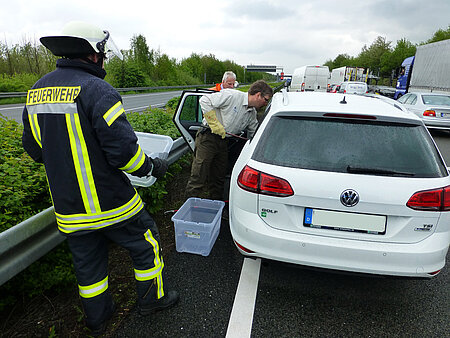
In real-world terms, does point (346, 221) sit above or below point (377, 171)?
below

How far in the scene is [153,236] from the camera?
2.27m

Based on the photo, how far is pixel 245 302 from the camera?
2500mm

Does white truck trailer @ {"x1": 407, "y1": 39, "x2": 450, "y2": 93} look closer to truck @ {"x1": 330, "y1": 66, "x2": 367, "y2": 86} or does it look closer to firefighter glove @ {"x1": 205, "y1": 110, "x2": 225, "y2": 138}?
truck @ {"x1": 330, "y1": 66, "x2": 367, "y2": 86}

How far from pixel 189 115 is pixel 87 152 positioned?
3140 mm

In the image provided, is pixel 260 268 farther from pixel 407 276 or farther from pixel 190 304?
pixel 407 276

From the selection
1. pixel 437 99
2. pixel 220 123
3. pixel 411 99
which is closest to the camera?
pixel 220 123

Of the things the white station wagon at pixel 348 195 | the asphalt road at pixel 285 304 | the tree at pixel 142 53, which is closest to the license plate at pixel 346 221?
the white station wagon at pixel 348 195

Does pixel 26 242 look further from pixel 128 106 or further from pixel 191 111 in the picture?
pixel 128 106

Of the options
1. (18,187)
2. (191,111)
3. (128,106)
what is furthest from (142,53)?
(18,187)

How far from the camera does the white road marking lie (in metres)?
2.21

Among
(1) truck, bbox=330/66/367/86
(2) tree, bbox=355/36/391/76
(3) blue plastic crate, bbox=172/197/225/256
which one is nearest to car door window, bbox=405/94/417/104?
(3) blue plastic crate, bbox=172/197/225/256

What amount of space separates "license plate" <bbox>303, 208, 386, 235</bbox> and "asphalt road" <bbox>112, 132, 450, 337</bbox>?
37 centimetres

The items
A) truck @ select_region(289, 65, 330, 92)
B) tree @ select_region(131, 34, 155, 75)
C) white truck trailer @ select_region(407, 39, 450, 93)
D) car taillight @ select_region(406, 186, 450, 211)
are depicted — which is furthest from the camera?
tree @ select_region(131, 34, 155, 75)

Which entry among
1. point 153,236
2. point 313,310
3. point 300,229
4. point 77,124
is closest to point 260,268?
point 313,310
